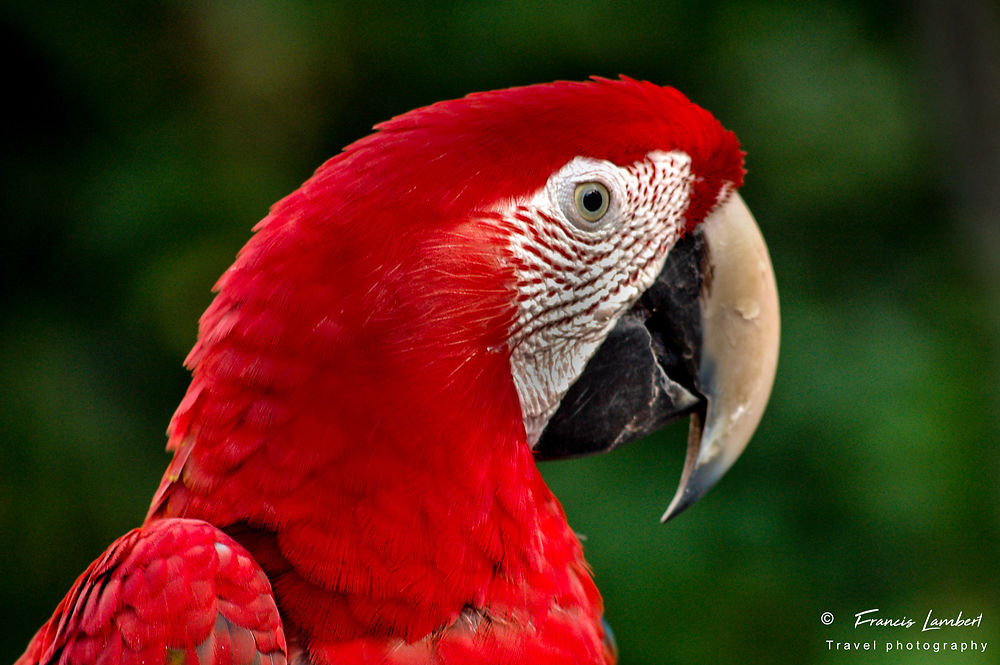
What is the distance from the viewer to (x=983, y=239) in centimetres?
197

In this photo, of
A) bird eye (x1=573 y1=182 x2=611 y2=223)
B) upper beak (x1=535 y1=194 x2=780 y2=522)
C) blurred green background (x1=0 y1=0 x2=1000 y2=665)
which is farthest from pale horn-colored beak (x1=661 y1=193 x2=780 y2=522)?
blurred green background (x1=0 y1=0 x2=1000 y2=665)

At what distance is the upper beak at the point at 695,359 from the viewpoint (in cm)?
90

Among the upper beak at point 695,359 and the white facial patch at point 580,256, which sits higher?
the white facial patch at point 580,256

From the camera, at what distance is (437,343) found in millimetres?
758

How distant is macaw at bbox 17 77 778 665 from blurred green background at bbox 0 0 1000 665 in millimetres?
1046

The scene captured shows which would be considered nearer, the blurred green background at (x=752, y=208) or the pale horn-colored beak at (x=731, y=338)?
the pale horn-colored beak at (x=731, y=338)

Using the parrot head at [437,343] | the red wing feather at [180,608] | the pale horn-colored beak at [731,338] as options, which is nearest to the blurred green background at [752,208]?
the pale horn-colored beak at [731,338]

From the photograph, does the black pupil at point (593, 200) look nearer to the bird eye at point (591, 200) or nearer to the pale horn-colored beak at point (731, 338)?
the bird eye at point (591, 200)

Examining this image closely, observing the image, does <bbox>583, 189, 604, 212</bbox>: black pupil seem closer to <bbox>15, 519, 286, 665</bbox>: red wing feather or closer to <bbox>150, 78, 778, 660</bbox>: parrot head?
<bbox>150, 78, 778, 660</bbox>: parrot head

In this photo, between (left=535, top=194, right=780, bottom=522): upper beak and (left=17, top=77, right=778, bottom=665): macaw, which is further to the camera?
(left=535, top=194, right=780, bottom=522): upper beak

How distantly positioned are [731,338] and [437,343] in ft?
1.12

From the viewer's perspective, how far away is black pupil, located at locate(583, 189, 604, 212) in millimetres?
813

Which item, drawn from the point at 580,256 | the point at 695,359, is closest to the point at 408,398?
the point at 580,256

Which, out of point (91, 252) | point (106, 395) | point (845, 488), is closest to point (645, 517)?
point (845, 488)
